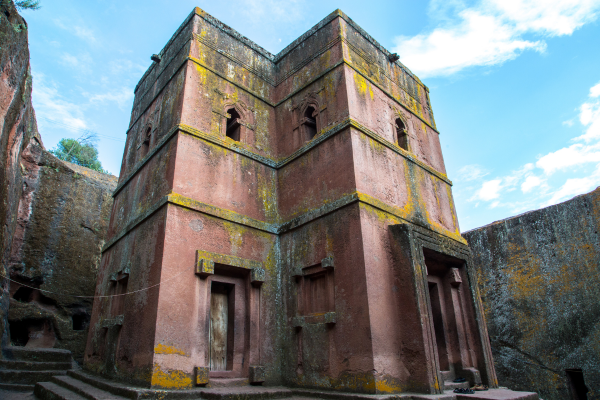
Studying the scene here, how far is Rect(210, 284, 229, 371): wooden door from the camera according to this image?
21.8 ft

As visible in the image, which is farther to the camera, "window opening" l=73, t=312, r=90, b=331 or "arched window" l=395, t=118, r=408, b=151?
"window opening" l=73, t=312, r=90, b=331

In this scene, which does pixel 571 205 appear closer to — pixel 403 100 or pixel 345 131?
pixel 403 100

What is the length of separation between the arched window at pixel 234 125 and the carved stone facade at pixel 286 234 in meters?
0.05

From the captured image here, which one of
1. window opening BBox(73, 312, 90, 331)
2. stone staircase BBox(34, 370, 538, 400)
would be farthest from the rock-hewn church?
window opening BBox(73, 312, 90, 331)

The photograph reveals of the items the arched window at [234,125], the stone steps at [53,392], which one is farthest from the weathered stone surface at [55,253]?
the arched window at [234,125]

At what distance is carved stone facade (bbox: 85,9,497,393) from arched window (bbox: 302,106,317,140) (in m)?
0.03

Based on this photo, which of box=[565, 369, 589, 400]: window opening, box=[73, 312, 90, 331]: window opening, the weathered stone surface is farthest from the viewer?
box=[73, 312, 90, 331]: window opening

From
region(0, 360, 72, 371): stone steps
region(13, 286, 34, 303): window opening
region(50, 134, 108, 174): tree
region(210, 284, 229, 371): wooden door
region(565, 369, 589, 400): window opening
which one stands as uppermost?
region(50, 134, 108, 174): tree

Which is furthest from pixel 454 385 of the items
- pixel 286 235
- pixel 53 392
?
pixel 53 392

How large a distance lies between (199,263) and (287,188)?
2.59 metres

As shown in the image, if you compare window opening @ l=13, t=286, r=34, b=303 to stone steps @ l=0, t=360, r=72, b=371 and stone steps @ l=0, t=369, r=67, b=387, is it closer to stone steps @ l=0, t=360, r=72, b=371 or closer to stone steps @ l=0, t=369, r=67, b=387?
stone steps @ l=0, t=360, r=72, b=371

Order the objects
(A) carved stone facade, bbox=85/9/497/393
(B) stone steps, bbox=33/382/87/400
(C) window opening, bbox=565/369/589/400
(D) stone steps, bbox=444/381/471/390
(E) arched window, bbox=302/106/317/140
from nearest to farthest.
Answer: (B) stone steps, bbox=33/382/87/400 < (A) carved stone facade, bbox=85/9/497/393 < (D) stone steps, bbox=444/381/471/390 < (E) arched window, bbox=302/106/317/140 < (C) window opening, bbox=565/369/589/400

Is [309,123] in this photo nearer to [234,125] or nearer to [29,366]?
[234,125]

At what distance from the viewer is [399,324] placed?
6211mm
